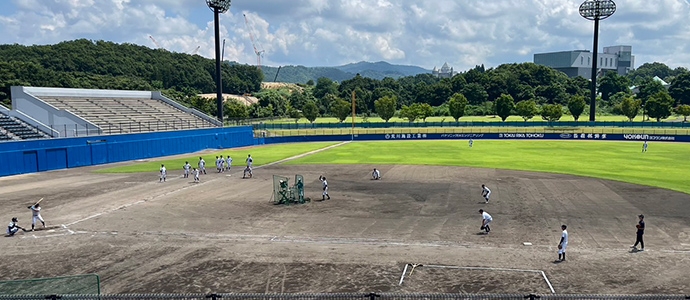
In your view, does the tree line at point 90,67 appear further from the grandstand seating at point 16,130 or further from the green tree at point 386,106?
the green tree at point 386,106

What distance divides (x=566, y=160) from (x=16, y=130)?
60.2m

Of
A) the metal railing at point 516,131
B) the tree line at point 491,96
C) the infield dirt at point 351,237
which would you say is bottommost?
the infield dirt at point 351,237

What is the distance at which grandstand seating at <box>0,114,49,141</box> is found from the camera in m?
45.9

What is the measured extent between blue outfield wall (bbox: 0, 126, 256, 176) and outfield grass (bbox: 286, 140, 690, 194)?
19.3 m

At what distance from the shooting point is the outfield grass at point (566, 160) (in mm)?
39562

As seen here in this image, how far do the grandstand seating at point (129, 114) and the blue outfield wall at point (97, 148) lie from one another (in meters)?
2.74

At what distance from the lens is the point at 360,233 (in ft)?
73.5

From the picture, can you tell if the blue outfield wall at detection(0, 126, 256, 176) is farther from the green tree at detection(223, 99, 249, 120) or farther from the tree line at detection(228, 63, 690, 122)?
the tree line at detection(228, 63, 690, 122)

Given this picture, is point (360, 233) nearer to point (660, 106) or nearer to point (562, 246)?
point (562, 246)

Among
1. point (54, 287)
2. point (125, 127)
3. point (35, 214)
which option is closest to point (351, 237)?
point (54, 287)

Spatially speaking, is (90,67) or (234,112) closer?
(234,112)

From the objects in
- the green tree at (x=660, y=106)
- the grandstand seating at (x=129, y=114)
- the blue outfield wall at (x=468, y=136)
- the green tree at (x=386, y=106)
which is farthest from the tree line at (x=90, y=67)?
the green tree at (x=660, y=106)

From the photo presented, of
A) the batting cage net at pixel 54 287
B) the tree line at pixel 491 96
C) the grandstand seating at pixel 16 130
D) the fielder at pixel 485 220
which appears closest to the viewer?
the batting cage net at pixel 54 287

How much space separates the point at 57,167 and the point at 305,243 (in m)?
39.0
